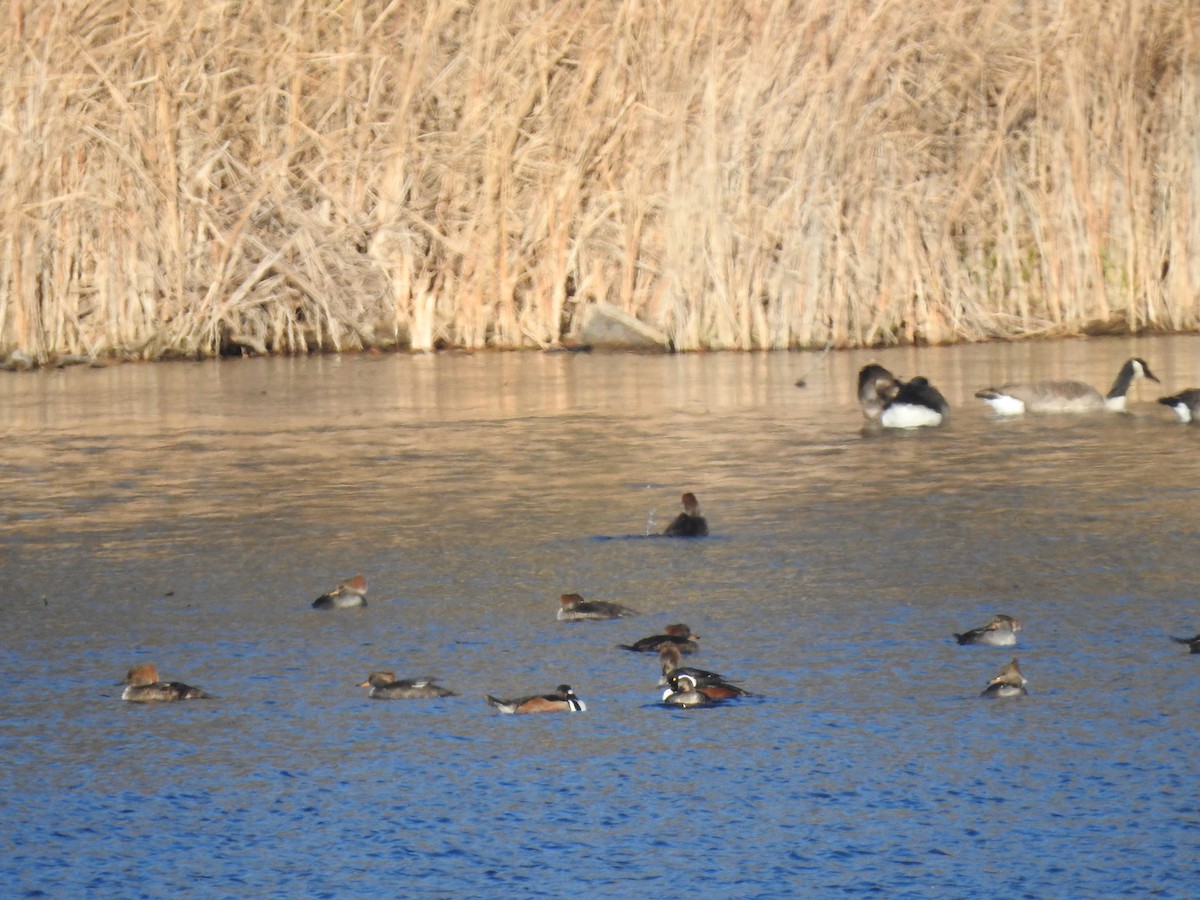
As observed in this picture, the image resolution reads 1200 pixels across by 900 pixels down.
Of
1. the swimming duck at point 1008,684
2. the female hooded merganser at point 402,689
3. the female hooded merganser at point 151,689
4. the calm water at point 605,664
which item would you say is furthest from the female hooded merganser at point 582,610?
the swimming duck at point 1008,684

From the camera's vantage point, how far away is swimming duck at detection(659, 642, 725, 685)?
6801mm

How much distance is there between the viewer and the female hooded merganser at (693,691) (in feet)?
22.1

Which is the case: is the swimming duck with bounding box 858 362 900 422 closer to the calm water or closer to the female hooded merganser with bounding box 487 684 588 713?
the calm water

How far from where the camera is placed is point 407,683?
6.92 m

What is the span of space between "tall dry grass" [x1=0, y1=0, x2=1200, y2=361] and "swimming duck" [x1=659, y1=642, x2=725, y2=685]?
48.9ft

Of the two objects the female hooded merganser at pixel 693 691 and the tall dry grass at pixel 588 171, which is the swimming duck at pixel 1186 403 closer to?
the tall dry grass at pixel 588 171

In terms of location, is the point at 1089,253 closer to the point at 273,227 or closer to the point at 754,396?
the point at 754,396

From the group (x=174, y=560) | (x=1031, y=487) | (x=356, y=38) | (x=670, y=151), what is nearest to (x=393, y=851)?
(x=174, y=560)

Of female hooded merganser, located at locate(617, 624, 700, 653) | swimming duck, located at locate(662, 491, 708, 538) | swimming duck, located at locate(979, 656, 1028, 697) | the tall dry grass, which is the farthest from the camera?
the tall dry grass

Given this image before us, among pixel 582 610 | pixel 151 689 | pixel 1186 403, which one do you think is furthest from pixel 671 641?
pixel 1186 403

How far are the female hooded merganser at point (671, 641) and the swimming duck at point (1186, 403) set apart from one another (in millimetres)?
8291

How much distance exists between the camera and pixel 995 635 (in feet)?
24.4

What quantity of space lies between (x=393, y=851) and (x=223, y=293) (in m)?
18.6

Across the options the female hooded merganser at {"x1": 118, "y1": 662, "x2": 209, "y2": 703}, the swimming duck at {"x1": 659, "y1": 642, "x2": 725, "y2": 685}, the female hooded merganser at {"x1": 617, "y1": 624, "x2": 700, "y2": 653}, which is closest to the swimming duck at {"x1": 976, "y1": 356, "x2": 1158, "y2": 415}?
the female hooded merganser at {"x1": 617, "y1": 624, "x2": 700, "y2": 653}
